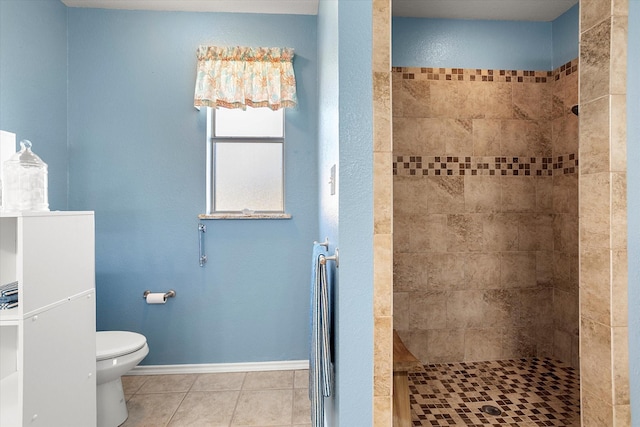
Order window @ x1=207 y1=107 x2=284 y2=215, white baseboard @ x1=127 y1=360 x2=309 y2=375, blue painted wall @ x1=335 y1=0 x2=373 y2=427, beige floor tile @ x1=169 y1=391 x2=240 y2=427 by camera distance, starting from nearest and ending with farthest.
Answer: blue painted wall @ x1=335 y1=0 x2=373 y2=427 → beige floor tile @ x1=169 y1=391 x2=240 y2=427 → white baseboard @ x1=127 y1=360 x2=309 y2=375 → window @ x1=207 y1=107 x2=284 y2=215

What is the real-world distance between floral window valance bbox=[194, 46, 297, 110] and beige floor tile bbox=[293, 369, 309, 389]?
1.93m

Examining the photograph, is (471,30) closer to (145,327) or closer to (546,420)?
(546,420)

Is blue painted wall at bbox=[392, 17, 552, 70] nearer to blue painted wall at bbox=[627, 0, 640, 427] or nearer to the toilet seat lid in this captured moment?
blue painted wall at bbox=[627, 0, 640, 427]

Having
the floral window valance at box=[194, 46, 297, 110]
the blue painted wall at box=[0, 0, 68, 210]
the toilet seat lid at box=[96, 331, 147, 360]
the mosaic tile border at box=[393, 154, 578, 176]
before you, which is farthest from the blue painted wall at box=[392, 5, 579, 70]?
the toilet seat lid at box=[96, 331, 147, 360]

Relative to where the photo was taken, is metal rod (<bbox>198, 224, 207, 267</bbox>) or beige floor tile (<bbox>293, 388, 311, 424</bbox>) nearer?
beige floor tile (<bbox>293, 388, 311, 424</bbox>)

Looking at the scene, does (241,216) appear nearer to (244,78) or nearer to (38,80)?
(244,78)

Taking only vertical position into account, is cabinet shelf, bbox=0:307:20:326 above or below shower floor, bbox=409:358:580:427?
above

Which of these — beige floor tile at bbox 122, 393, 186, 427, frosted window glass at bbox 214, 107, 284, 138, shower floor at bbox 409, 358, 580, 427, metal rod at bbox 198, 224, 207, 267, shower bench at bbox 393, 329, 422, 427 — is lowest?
beige floor tile at bbox 122, 393, 186, 427

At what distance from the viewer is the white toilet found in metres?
1.87

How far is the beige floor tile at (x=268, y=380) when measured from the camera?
7.83 feet

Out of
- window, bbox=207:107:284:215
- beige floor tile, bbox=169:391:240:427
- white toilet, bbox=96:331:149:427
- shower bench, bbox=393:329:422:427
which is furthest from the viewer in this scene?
window, bbox=207:107:284:215

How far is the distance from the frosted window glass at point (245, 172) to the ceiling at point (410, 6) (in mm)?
954

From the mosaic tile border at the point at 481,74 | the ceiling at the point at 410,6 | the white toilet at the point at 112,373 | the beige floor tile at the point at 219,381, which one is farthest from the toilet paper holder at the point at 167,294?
the mosaic tile border at the point at 481,74

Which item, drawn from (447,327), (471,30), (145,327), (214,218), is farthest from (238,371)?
(471,30)
